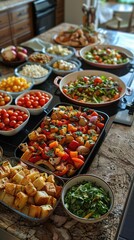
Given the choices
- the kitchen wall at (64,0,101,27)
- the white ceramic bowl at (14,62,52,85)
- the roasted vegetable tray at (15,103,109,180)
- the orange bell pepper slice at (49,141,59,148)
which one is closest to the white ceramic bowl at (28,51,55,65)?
the white ceramic bowl at (14,62,52,85)

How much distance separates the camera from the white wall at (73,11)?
13.1ft

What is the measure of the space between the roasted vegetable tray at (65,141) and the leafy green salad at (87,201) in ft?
0.36

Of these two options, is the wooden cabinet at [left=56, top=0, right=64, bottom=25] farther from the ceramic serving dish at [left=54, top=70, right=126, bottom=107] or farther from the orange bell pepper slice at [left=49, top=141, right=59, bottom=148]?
the orange bell pepper slice at [left=49, top=141, right=59, bottom=148]

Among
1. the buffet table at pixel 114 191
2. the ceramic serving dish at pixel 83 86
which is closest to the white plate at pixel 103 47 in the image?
the ceramic serving dish at pixel 83 86

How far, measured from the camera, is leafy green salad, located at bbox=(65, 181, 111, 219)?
2.71ft

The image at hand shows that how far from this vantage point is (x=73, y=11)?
13.5 ft

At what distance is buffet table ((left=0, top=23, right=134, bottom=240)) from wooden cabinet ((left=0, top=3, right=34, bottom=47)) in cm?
204

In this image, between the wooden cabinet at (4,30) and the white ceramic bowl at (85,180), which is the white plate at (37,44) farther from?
the white ceramic bowl at (85,180)

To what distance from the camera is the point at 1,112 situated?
130cm

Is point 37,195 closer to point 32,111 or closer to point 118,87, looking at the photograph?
point 32,111

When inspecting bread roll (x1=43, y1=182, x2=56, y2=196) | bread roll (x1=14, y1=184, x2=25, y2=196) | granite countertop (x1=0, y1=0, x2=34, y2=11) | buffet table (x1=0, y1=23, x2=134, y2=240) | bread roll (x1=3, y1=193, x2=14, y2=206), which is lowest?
buffet table (x1=0, y1=23, x2=134, y2=240)

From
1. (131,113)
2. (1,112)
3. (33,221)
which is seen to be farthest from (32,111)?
(33,221)

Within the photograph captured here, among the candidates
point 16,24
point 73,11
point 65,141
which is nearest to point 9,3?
point 16,24

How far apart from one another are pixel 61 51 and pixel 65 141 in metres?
1.10
